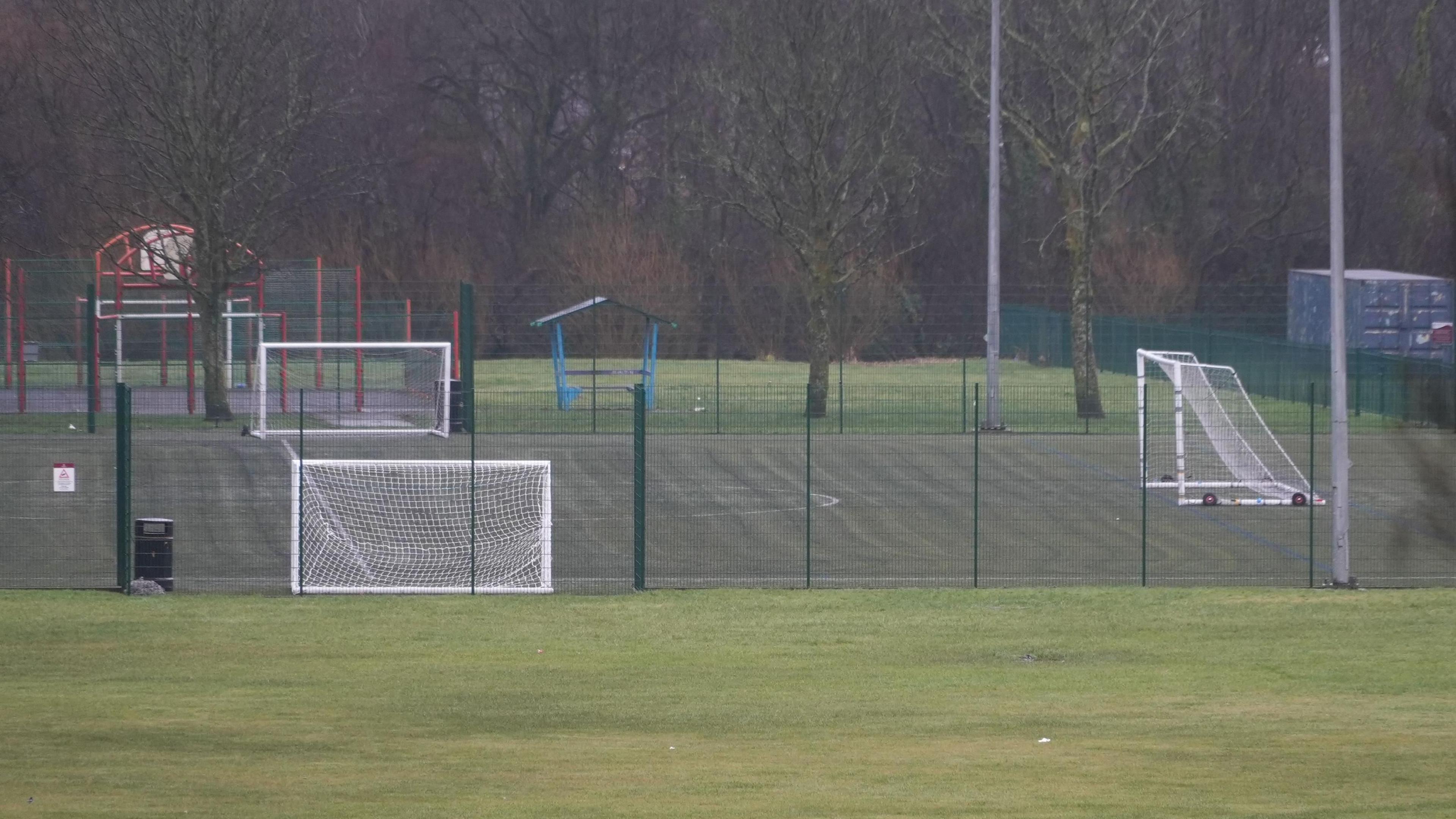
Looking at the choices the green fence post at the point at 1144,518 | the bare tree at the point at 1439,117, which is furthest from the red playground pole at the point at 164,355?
the bare tree at the point at 1439,117

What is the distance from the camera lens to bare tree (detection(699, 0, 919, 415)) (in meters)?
34.8

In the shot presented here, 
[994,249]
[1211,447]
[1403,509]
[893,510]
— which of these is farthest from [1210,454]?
[1403,509]

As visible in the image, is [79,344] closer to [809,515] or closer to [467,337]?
[467,337]

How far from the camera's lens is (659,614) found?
1593cm

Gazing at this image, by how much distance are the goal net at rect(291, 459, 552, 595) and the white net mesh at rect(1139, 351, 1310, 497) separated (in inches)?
293

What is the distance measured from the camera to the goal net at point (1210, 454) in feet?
74.8

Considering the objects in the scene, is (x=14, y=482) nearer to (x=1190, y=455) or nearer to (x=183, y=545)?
(x=183, y=545)

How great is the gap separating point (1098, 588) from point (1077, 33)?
20.2 m

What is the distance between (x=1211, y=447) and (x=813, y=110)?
11.9 metres

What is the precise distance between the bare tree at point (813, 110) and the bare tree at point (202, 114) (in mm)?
9587

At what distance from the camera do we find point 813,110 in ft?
114

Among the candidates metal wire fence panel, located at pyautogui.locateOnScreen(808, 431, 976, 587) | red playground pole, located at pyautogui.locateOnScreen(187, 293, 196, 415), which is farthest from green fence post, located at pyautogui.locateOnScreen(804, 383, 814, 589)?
red playground pole, located at pyautogui.locateOnScreen(187, 293, 196, 415)

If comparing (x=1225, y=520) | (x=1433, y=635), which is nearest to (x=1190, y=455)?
(x=1225, y=520)

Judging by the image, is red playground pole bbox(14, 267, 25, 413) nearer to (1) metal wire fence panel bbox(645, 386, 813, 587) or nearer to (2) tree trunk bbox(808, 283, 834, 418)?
(1) metal wire fence panel bbox(645, 386, 813, 587)
